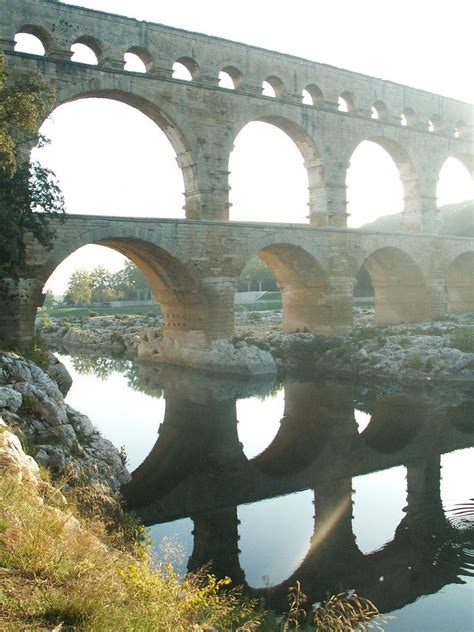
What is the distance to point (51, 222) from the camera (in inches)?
687

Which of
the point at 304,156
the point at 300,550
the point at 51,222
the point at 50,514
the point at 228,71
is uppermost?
the point at 228,71

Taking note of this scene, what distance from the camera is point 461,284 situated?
32.9 m

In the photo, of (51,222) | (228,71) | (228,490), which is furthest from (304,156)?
(228,490)

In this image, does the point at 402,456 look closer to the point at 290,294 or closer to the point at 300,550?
the point at 300,550

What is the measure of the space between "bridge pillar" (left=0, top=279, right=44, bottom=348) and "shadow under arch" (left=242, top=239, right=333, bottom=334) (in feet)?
31.3

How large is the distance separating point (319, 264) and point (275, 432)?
1120 cm

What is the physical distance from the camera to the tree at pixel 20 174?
1191 centimetres

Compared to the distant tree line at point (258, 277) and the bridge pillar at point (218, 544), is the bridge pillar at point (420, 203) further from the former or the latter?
the distant tree line at point (258, 277)

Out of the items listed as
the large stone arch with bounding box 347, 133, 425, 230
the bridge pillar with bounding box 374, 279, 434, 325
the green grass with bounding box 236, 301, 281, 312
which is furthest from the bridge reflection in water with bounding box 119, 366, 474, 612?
the green grass with bounding box 236, 301, 281, 312

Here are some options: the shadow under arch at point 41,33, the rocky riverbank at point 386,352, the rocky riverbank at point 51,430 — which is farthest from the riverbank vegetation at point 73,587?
the shadow under arch at point 41,33

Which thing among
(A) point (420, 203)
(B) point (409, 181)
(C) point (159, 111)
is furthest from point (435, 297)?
(C) point (159, 111)

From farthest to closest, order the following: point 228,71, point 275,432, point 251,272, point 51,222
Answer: point 251,272, point 228,71, point 51,222, point 275,432

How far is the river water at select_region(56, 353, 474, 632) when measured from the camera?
6871mm

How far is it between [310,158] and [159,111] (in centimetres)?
726
